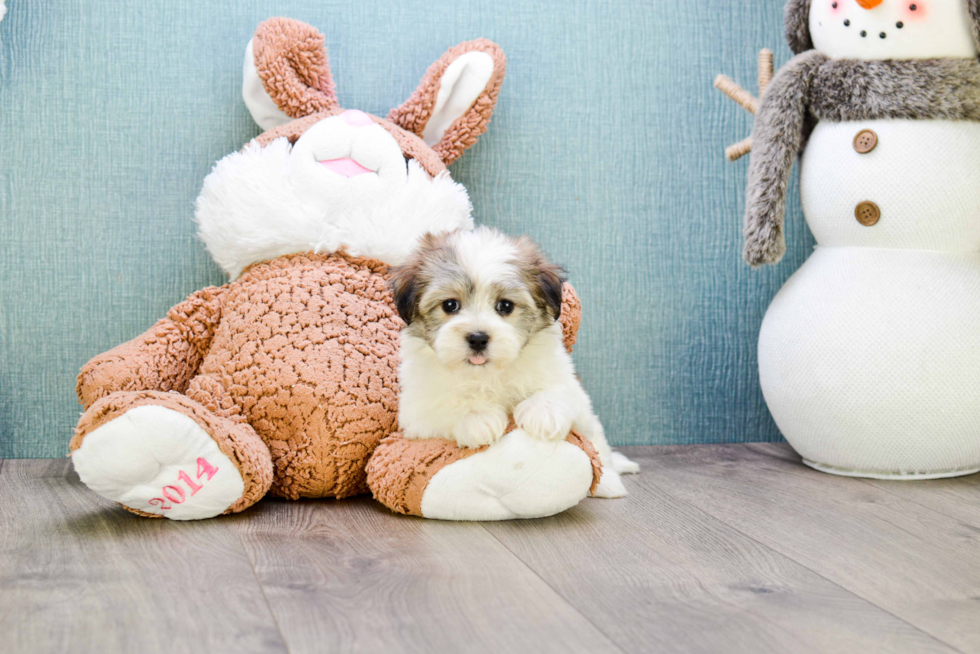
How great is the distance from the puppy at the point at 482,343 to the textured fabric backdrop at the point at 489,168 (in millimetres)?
666

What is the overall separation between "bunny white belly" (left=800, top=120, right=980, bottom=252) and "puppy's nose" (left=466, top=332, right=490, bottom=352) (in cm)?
101

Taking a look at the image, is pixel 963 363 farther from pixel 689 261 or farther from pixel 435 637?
pixel 435 637

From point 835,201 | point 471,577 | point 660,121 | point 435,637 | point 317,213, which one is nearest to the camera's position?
point 435,637

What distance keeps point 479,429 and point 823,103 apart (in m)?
1.17

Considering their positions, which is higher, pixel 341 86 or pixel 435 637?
pixel 341 86

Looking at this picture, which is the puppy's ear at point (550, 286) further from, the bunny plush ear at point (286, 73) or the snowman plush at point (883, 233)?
the bunny plush ear at point (286, 73)

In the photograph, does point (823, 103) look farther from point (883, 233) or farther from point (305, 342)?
point (305, 342)

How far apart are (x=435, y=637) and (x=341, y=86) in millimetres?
1538

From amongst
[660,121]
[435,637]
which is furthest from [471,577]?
[660,121]

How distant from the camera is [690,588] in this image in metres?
1.28

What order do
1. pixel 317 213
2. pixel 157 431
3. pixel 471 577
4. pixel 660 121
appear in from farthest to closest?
pixel 660 121, pixel 317 213, pixel 157 431, pixel 471 577

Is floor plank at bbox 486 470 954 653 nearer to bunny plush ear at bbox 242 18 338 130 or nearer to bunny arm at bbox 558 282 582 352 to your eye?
bunny arm at bbox 558 282 582 352

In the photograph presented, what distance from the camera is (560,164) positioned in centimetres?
231

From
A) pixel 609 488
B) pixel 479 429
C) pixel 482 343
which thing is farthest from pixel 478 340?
pixel 609 488
